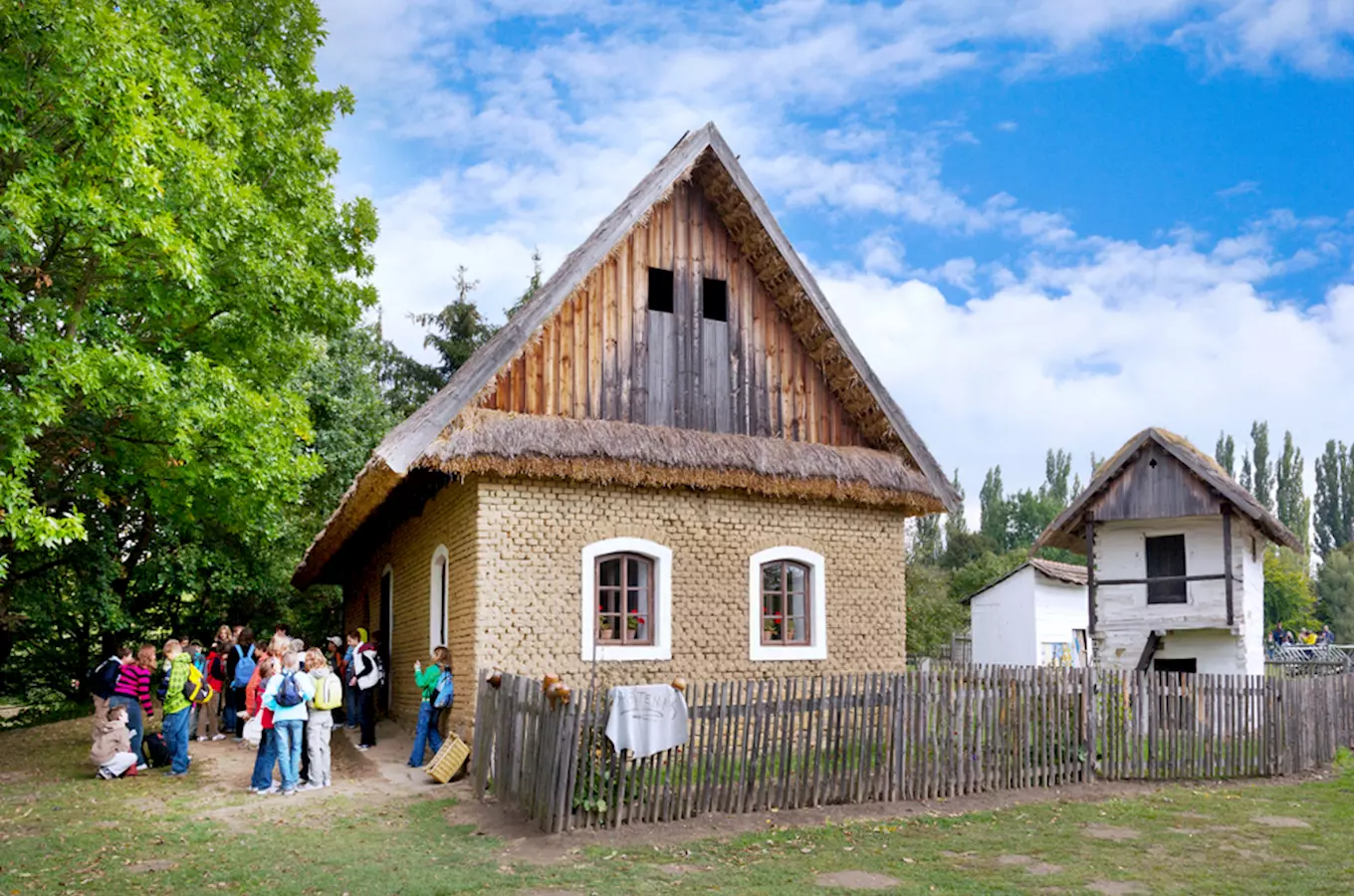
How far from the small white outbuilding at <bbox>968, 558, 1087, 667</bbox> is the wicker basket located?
27157mm

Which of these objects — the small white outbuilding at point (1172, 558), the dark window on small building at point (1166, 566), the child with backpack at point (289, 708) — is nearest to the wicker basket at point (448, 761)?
the child with backpack at point (289, 708)

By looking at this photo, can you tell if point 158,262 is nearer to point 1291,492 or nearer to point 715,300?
point 715,300

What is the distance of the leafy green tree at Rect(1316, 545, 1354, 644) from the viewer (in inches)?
2320

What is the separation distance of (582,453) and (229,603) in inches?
738

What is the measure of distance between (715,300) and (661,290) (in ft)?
2.76

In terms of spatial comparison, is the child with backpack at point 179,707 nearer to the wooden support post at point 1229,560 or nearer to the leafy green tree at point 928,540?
the wooden support post at point 1229,560

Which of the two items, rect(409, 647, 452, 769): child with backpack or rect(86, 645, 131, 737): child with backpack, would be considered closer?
rect(409, 647, 452, 769): child with backpack

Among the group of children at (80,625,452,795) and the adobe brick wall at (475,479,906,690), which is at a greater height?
the adobe brick wall at (475,479,906,690)

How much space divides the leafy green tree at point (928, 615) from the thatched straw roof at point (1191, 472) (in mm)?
17003

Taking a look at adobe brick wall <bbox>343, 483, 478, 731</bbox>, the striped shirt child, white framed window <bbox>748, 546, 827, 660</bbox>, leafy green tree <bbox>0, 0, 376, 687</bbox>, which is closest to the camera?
leafy green tree <bbox>0, 0, 376, 687</bbox>

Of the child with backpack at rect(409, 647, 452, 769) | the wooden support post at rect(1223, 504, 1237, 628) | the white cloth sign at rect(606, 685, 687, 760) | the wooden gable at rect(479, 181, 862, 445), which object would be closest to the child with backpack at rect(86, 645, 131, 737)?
the child with backpack at rect(409, 647, 452, 769)

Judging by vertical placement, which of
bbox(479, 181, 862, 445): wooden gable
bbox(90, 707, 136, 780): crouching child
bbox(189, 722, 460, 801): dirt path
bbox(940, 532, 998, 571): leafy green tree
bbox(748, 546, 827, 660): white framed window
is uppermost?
bbox(479, 181, 862, 445): wooden gable

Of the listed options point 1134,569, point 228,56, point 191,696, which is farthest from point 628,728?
point 1134,569

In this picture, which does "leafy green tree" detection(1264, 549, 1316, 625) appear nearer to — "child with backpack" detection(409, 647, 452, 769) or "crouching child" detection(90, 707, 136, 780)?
"child with backpack" detection(409, 647, 452, 769)
